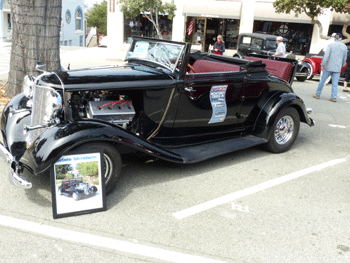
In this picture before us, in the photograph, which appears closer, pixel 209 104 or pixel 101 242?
pixel 101 242

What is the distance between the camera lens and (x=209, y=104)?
4270mm

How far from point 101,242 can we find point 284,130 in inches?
136

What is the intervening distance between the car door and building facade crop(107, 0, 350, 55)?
19.3 metres

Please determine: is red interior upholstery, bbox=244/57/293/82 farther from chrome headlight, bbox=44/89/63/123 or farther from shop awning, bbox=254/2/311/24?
shop awning, bbox=254/2/311/24

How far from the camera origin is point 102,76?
3643 mm

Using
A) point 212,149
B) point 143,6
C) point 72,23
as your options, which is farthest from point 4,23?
point 212,149

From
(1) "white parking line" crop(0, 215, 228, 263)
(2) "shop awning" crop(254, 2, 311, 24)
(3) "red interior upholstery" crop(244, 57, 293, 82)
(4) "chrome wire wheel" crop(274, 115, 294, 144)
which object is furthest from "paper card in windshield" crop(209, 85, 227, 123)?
(2) "shop awning" crop(254, 2, 311, 24)

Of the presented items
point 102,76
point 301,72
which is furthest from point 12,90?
point 301,72

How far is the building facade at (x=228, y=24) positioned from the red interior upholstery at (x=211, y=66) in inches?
733

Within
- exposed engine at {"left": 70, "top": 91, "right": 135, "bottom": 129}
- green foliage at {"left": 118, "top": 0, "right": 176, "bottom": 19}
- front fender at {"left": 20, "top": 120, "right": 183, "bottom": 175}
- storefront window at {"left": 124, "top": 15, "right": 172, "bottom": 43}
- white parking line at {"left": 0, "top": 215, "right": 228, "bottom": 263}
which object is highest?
green foliage at {"left": 118, "top": 0, "right": 176, "bottom": 19}

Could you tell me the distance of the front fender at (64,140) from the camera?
2967 millimetres

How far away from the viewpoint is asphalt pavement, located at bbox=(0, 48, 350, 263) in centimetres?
264

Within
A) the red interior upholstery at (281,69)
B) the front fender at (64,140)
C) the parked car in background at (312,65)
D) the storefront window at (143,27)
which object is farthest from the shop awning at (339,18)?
the front fender at (64,140)

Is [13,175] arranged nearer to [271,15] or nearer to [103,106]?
[103,106]
